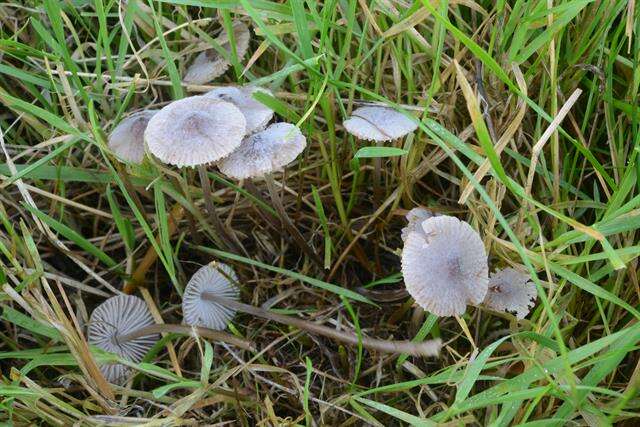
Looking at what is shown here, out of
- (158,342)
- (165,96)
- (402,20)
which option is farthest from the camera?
(165,96)

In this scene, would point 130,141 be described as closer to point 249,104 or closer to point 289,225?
point 249,104

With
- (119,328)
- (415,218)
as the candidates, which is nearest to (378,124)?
(415,218)

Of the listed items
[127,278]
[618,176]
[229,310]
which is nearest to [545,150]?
[618,176]

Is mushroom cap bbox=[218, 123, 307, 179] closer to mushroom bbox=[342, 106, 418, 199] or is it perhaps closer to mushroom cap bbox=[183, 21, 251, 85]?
mushroom bbox=[342, 106, 418, 199]

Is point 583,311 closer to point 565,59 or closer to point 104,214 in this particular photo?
point 565,59

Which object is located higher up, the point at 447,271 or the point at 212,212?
the point at 447,271

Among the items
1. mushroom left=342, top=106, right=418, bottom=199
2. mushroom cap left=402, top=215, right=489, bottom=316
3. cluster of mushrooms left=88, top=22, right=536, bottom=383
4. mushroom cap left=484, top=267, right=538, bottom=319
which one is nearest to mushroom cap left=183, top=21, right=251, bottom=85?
cluster of mushrooms left=88, top=22, right=536, bottom=383
